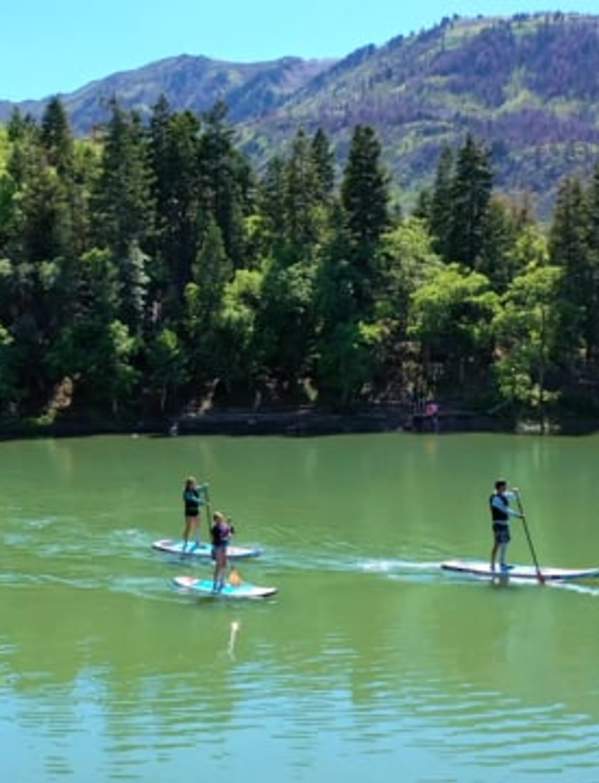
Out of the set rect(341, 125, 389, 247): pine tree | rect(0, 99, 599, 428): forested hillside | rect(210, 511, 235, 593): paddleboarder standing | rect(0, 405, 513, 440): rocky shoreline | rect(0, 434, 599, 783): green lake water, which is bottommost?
rect(0, 434, 599, 783): green lake water

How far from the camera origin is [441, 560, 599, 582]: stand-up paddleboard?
27.3 m

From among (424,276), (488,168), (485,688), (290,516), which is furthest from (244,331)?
(485,688)

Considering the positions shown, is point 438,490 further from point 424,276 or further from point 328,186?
point 328,186

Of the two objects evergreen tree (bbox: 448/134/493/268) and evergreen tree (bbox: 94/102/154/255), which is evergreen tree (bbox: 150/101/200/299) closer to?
evergreen tree (bbox: 94/102/154/255)

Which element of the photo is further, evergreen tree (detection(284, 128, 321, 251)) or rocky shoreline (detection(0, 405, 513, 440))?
evergreen tree (detection(284, 128, 321, 251))

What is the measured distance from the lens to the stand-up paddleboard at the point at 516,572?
89.6ft

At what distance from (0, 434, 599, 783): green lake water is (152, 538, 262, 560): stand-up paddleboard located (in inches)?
18.2

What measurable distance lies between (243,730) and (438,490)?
26.9 m

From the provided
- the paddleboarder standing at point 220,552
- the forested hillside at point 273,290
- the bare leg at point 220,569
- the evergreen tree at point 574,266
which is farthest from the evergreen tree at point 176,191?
the bare leg at point 220,569

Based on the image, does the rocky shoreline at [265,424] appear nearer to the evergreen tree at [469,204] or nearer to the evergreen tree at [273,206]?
the evergreen tree at [273,206]

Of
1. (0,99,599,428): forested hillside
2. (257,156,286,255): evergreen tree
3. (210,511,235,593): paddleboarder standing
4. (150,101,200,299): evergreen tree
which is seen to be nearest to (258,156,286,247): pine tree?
(257,156,286,255): evergreen tree

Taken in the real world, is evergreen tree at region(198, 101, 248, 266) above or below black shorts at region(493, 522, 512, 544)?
above

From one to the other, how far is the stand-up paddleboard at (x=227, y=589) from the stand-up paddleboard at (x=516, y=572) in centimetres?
447

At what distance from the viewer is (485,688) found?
19.9 meters
